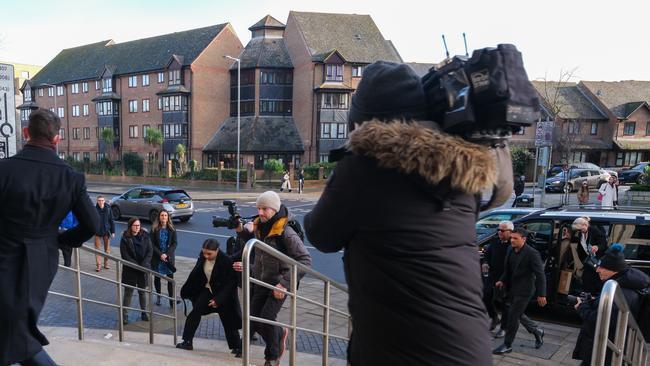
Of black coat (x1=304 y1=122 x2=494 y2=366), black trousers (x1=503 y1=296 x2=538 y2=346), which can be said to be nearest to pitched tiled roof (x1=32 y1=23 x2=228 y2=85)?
black trousers (x1=503 y1=296 x2=538 y2=346)

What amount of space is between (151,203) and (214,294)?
13427mm

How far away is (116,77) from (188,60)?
10.4 metres

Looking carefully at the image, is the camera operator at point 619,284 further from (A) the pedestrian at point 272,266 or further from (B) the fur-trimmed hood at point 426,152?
(B) the fur-trimmed hood at point 426,152

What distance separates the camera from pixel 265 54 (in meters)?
44.3

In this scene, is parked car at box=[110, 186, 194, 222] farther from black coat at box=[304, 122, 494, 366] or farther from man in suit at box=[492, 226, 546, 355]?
black coat at box=[304, 122, 494, 366]

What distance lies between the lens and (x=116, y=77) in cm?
4941

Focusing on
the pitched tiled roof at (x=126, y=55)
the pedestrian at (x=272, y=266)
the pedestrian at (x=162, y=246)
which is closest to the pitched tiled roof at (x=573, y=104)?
the pitched tiled roof at (x=126, y=55)

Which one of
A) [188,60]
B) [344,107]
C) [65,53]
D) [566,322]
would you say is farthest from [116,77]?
[566,322]

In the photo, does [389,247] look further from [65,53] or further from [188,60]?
[65,53]

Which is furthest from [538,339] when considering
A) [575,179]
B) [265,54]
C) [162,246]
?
[265,54]

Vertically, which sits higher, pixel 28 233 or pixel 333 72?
pixel 333 72

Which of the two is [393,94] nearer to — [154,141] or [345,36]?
[154,141]

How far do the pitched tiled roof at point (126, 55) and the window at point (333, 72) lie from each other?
42.6ft

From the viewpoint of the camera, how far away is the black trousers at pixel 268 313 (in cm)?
441
